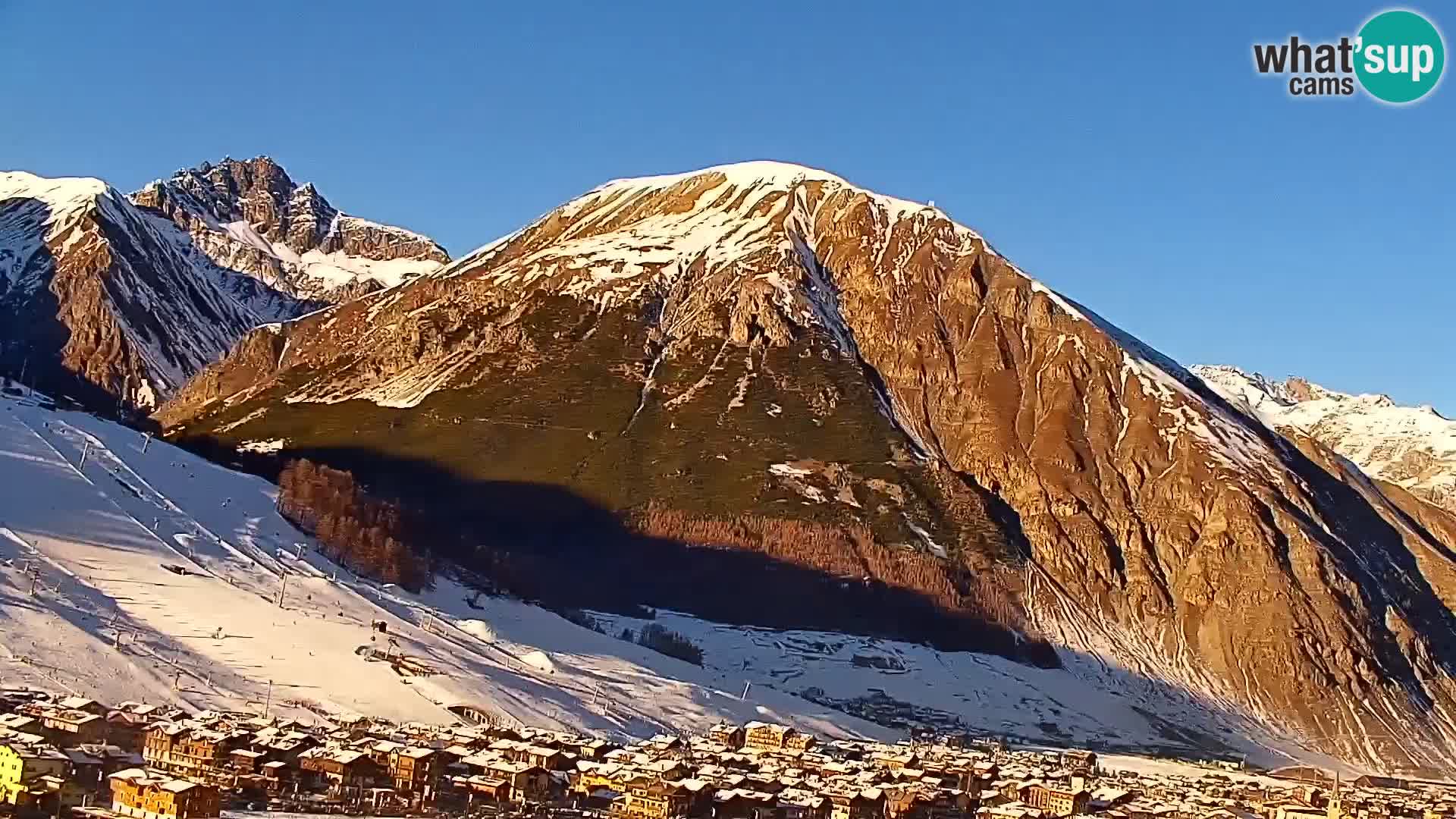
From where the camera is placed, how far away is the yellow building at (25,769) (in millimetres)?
61250

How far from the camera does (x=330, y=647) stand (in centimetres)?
11550

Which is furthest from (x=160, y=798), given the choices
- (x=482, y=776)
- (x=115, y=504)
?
(x=115, y=504)

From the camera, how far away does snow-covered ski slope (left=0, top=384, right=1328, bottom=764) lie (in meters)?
104

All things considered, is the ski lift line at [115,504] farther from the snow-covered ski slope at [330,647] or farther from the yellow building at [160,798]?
the yellow building at [160,798]

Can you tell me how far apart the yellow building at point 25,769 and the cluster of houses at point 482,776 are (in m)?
0.08

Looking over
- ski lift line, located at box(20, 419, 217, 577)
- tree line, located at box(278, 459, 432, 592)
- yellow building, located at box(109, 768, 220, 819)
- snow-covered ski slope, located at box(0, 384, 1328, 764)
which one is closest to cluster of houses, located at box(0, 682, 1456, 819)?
yellow building, located at box(109, 768, 220, 819)

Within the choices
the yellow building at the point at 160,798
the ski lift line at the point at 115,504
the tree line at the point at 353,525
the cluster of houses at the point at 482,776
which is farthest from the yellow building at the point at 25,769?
the tree line at the point at 353,525

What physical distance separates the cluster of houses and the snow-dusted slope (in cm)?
734

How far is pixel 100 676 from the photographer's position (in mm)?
96312

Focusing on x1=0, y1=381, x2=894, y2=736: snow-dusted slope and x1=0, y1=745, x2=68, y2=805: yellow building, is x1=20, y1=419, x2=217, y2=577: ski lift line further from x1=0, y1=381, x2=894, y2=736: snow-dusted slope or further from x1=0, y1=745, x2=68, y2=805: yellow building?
x1=0, y1=745, x2=68, y2=805: yellow building

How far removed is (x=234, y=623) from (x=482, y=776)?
4258cm

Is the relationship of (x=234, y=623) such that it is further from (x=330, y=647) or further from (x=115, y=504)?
(x=115, y=504)

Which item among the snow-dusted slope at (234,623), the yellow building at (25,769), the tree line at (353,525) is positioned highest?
the tree line at (353,525)

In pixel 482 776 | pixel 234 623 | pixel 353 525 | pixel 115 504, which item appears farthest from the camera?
pixel 353 525
